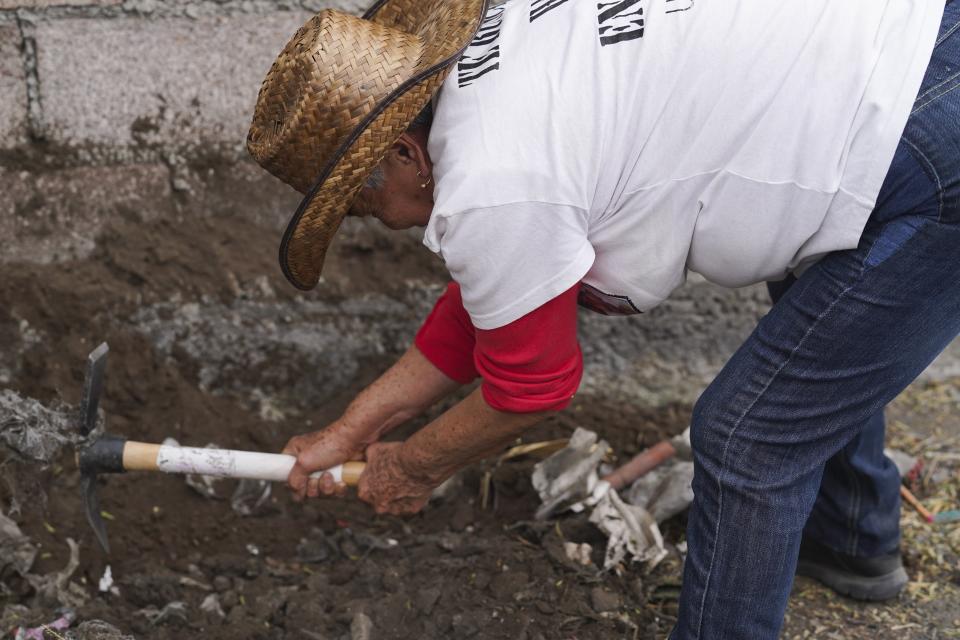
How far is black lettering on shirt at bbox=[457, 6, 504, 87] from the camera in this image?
1792 millimetres

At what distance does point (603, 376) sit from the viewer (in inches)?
141

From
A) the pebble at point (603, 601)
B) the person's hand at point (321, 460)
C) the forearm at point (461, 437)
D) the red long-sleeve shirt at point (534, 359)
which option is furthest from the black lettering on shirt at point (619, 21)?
the pebble at point (603, 601)

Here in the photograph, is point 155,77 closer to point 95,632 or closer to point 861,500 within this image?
point 95,632

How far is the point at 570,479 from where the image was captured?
291 cm

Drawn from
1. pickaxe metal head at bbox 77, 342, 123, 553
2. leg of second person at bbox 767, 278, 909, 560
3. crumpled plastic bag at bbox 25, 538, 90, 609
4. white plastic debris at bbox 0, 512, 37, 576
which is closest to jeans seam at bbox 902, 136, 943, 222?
leg of second person at bbox 767, 278, 909, 560

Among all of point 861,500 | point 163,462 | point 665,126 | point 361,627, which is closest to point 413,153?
point 665,126

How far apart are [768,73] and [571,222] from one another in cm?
42

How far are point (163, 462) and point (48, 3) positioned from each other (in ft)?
4.54

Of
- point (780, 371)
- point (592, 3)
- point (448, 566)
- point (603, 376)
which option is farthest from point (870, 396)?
point (603, 376)

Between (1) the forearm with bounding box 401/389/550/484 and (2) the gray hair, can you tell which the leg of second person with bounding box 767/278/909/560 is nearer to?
(1) the forearm with bounding box 401/389/550/484

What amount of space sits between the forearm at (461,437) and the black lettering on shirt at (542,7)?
2.47ft

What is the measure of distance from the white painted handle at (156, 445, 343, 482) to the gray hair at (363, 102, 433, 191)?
0.86 metres

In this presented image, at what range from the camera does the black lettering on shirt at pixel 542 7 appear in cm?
185

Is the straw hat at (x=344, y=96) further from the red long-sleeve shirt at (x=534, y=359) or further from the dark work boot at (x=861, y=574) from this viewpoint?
the dark work boot at (x=861, y=574)
